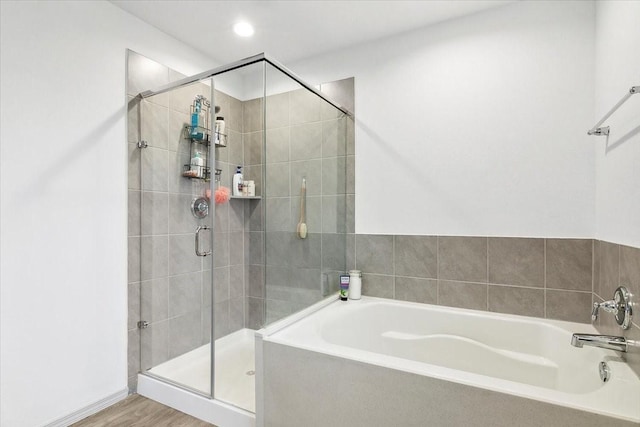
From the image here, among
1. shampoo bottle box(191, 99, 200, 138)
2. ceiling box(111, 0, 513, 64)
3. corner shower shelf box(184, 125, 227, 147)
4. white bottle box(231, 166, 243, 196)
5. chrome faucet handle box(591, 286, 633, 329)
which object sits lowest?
chrome faucet handle box(591, 286, 633, 329)

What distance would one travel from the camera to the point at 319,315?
81.2 inches

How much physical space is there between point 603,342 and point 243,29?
9.08 feet

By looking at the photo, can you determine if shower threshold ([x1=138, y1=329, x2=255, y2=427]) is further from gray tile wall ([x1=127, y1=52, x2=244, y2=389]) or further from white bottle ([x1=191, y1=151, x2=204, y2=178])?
white bottle ([x1=191, y1=151, x2=204, y2=178])

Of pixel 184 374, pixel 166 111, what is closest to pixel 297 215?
pixel 166 111

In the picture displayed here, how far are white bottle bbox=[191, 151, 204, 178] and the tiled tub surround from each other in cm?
127

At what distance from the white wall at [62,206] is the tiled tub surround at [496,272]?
69.2 inches

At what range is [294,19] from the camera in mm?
2211

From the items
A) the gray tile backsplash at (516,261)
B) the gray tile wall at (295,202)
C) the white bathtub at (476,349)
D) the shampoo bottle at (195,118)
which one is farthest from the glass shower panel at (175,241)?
the gray tile backsplash at (516,261)

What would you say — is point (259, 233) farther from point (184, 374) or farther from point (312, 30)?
point (312, 30)

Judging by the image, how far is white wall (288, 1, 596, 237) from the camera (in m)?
1.90

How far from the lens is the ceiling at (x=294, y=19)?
2.04 meters

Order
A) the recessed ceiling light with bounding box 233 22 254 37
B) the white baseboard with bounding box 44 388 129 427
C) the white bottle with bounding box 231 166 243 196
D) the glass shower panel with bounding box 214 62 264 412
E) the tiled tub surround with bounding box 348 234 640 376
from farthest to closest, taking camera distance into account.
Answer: the recessed ceiling light with bounding box 233 22 254 37 → the white bottle with bounding box 231 166 243 196 → the glass shower panel with bounding box 214 62 264 412 → the tiled tub surround with bounding box 348 234 640 376 → the white baseboard with bounding box 44 388 129 427

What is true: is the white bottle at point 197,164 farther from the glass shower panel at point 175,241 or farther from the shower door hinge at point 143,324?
the shower door hinge at point 143,324

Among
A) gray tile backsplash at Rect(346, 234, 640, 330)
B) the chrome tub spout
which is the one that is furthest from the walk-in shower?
the chrome tub spout
